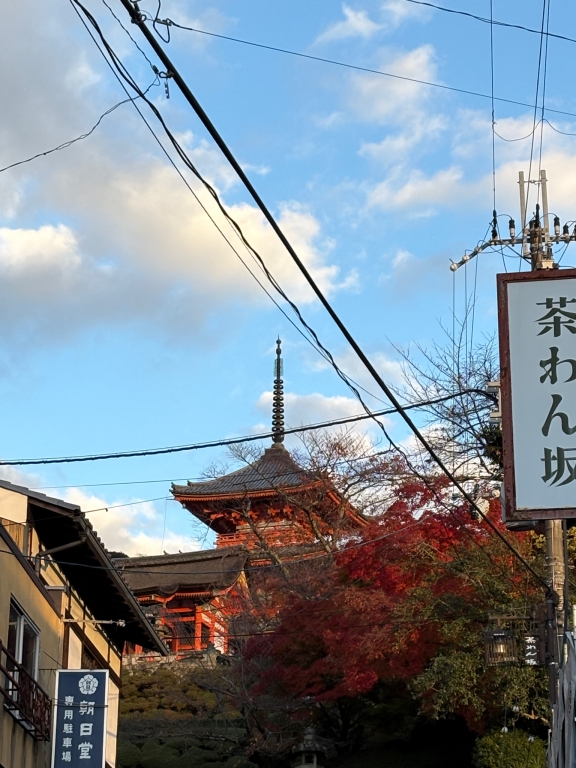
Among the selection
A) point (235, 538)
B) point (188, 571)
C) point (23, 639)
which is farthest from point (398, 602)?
point (235, 538)

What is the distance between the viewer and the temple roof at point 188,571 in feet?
147

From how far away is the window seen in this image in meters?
16.2

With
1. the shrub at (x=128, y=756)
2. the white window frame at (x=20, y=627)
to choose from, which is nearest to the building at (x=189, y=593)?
the shrub at (x=128, y=756)

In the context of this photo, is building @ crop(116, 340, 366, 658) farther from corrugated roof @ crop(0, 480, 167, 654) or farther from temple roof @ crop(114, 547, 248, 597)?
corrugated roof @ crop(0, 480, 167, 654)

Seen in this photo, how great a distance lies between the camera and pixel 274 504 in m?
45.3

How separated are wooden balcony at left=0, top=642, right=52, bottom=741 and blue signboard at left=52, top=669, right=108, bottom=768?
0.25 meters

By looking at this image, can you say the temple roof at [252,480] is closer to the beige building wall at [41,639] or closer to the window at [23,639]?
the beige building wall at [41,639]

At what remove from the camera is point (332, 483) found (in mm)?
37375

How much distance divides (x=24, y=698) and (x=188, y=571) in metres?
31.4

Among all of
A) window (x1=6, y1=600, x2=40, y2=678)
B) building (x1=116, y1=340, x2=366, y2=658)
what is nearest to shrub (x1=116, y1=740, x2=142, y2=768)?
building (x1=116, y1=340, x2=366, y2=658)

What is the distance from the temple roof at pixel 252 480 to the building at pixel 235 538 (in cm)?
5

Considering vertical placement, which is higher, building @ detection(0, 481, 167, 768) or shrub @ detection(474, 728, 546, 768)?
building @ detection(0, 481, 167, 768)

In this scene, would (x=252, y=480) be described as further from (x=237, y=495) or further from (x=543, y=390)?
(x=543, y=390)

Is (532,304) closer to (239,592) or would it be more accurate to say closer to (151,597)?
(239,592)
